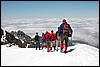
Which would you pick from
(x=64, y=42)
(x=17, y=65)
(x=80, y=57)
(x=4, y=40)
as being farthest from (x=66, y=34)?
(x=4, y=40)

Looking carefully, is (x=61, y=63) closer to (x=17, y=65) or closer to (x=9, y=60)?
(x=17, y=65)

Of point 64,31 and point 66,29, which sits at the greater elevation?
point 66,29

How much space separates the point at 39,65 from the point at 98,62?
2957mm

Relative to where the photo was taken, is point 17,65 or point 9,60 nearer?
point 17,65

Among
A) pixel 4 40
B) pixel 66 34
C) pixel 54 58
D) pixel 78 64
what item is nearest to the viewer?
pixel 78 64

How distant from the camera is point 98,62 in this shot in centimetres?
1148

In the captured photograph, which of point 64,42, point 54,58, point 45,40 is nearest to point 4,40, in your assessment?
point 45,40

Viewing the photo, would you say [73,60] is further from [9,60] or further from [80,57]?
[9,60]

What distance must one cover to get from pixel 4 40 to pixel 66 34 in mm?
8564

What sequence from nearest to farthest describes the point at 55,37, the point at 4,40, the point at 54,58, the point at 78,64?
1. the point at 78,64
2. the point at 54,58
3. the point at 55,37
4. the point at 4,40

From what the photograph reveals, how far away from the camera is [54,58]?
1259cm

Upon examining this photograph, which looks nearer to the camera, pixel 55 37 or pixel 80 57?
pixel 80 57

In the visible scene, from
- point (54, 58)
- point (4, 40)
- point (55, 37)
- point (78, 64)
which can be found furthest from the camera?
point (4, 40)

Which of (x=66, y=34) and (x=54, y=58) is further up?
(x=66, y=34)
